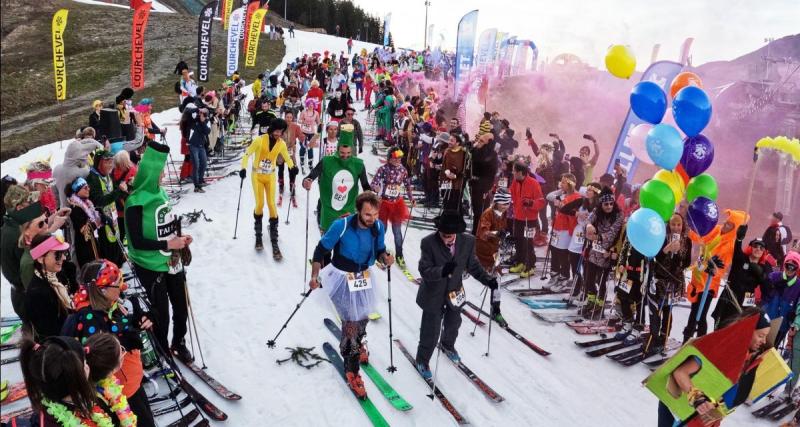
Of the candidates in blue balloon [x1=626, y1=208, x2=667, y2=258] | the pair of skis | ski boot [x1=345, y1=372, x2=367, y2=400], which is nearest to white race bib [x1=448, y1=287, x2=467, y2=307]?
ski boot [x1=345, y1=372, x2=367, y2=400]

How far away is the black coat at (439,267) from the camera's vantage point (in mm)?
5727

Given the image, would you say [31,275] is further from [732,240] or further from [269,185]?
[732,240]

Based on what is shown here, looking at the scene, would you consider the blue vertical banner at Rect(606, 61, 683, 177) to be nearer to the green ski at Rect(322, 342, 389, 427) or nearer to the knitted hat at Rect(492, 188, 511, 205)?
the knitted hat at Rect(492, 188, 511, 205)

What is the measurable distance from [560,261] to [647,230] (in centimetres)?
354

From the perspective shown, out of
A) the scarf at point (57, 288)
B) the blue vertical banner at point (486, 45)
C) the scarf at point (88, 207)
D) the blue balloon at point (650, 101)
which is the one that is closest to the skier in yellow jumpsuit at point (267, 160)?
the scarf at point (88, 207)

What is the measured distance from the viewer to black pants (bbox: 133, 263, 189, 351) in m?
5.52

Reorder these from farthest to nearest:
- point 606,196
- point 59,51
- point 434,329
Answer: point 59,51 < point 606,196 < point 434,329

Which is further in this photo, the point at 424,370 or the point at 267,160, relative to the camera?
the point at 267,160

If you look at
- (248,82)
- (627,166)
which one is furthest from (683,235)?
(248,82)

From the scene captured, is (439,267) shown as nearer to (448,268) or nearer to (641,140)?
(448,268)

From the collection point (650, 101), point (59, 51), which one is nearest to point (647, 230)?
point (650, 101)

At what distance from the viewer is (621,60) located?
29.9ft

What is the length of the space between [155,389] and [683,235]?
657 cm

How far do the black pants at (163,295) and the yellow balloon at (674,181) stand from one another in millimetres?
5862
